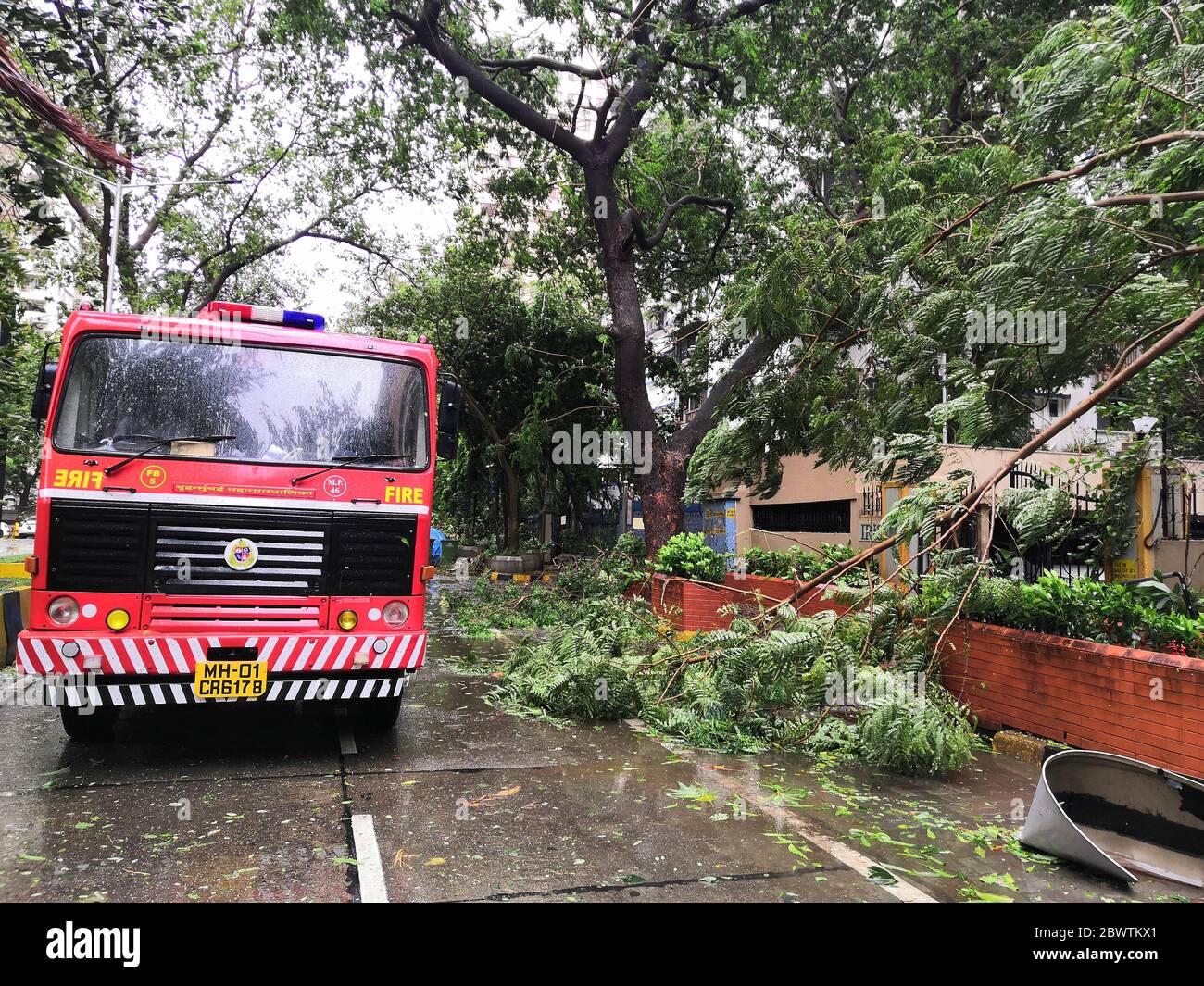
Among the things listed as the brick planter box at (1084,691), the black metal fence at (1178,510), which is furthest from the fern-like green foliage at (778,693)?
the black metal fence at (1178,510)

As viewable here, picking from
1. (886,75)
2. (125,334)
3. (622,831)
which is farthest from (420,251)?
(622,831)

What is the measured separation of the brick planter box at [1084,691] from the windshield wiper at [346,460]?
495 cm

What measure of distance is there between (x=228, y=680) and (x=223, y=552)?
84 centimetres

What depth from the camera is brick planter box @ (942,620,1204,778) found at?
5.04m

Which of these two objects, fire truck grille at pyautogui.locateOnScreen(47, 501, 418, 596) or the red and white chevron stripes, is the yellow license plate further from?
fire truck grille at pyautogui.locateOnScreen(47, 501, 418, 596)

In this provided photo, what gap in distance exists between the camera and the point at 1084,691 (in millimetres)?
5781

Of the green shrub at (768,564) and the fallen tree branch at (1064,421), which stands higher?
the fallen tree branch at (1064,421)

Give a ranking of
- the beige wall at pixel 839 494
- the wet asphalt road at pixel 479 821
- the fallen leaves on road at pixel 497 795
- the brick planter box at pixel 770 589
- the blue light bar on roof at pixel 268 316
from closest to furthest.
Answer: the wet asphalt road at pixel 479 821 → the fallen leaves on road at pixel 497 795 → the blue light bar on roof at pixel 268 316 → the brick planter box at pixel 770 589 → the beige wall at pixel 839 494

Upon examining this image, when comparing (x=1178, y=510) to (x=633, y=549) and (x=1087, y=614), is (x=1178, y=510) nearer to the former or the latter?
(x=1087, y=614)

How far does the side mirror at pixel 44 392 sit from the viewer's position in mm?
5371

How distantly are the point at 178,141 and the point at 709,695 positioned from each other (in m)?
17.3

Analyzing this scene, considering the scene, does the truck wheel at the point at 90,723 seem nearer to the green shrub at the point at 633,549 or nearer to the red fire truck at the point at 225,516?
the red fire truck at the point at 225,516

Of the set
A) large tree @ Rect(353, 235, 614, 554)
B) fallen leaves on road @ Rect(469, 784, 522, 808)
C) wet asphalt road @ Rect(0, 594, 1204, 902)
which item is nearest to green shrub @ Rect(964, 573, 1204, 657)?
wet asphalt road @ Rect(0, 594, 1204, 902)

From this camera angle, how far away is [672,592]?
438 inches
